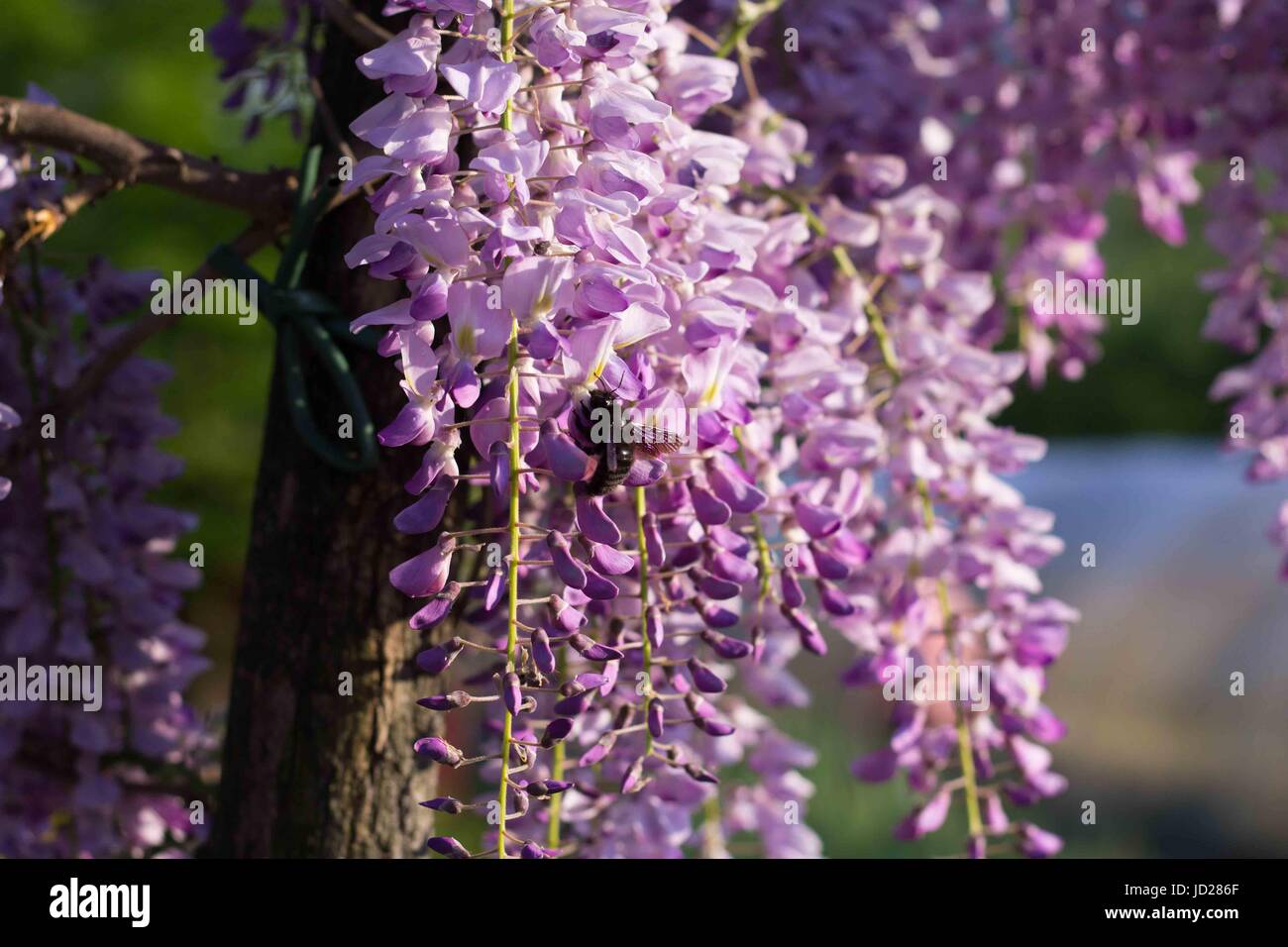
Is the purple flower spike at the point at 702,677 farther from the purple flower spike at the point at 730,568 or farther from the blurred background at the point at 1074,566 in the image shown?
the blurred background at the point at 1074,566

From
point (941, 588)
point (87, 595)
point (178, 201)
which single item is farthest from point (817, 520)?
point (178, 201)

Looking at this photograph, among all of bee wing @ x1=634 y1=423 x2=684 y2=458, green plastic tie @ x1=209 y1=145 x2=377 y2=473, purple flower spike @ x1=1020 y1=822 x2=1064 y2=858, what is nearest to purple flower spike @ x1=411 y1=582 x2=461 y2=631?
bee wing @ x1=634 y1=423 x2=684 y2=458

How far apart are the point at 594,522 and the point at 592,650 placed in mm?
59

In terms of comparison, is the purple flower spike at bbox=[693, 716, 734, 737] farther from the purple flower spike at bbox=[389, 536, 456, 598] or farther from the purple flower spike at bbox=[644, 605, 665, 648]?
the purple flower spike at bbox=[389, 536, 456, 598]

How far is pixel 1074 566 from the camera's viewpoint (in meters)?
4.15

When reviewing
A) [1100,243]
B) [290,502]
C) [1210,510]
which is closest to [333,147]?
[290,502]

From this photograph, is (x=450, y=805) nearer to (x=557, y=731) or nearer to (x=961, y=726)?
(x=557, y=731)

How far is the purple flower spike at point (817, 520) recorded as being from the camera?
0.78 m

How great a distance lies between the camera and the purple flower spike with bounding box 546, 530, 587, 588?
1.99ft

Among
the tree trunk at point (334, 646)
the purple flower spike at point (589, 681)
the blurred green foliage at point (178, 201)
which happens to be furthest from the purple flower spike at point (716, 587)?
the blurred green foliage at point (178, 201)

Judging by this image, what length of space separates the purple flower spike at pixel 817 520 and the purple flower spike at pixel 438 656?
24 cm
